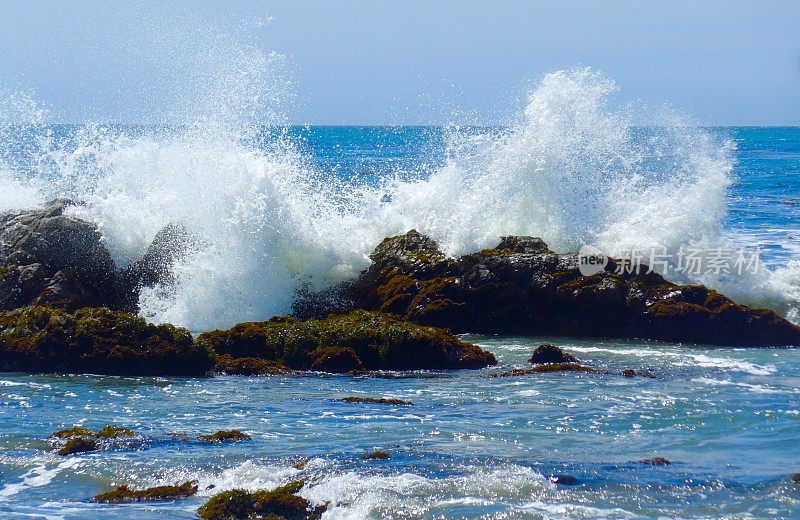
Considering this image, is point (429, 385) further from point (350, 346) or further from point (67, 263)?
point (67, 263)

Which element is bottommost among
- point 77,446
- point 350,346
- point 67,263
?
point 77,446

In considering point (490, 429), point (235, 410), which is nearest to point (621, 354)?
point (490, 429)

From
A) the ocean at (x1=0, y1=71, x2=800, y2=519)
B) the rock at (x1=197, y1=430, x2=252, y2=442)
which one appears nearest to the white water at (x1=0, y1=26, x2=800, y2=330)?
the ocean at (x1=0, y1=71, x2=800, y2=519)

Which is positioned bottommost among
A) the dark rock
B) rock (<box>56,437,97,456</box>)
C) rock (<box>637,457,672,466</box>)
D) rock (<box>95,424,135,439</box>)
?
rock (<box>56,437,97,456</box>)

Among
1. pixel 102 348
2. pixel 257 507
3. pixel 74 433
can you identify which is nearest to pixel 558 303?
pixel 102 348

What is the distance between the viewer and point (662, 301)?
46.7 ft

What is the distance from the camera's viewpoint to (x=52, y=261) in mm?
15031

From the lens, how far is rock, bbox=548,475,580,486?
24.9 ft

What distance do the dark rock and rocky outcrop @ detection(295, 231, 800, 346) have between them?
2.48 metres

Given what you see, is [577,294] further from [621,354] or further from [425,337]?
[425,337]

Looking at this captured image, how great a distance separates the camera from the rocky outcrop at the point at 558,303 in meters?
14.0

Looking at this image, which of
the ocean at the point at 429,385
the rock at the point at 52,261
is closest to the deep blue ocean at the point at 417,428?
the ocean at the point at 429,385

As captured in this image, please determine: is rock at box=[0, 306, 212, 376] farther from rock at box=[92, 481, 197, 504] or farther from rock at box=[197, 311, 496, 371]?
rock at box=[92, 481, 197, 504]

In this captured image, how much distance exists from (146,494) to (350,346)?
5051 mm
